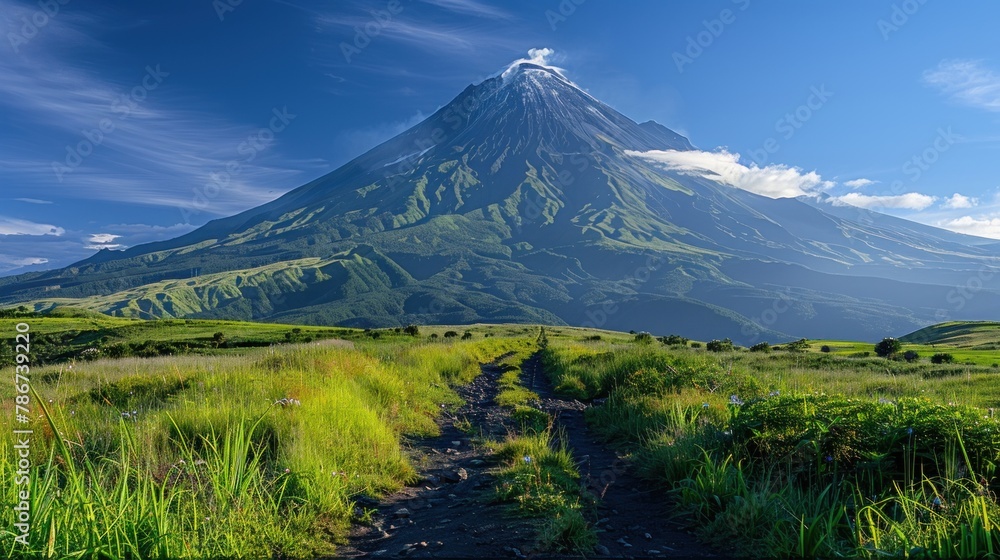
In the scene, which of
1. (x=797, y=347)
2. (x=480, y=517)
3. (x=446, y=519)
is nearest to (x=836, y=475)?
(x=480, y=517)

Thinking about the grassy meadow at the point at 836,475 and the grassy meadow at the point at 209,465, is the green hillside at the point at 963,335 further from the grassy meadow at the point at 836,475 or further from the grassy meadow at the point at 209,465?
the grassy meadow at the point at 209,465

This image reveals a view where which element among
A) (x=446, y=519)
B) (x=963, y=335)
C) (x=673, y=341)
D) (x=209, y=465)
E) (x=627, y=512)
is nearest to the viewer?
(x=209, y=465)

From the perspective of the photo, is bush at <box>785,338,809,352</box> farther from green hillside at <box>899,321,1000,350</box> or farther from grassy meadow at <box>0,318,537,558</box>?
grassy meadow at <box>0,318,537,558</box>

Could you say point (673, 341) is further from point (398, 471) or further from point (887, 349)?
point (398, 471)

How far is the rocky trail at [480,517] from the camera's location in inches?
191

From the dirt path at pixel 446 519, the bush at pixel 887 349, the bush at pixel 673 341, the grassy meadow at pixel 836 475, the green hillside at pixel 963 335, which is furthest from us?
the green hillside at pixel 963 335

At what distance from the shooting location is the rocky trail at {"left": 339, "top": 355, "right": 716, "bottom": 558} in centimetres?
485

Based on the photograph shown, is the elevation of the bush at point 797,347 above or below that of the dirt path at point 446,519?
below

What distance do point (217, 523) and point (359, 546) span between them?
55.5 inches

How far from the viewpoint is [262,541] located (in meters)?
4.37

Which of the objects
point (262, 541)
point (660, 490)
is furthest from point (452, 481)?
point (262, 541)

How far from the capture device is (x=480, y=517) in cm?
560

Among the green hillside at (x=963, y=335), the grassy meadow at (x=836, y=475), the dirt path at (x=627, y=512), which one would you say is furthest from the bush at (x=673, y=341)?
the grassy meadow at (x=836, y=475)

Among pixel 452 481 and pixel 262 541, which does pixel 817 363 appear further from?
pixel 262 541
